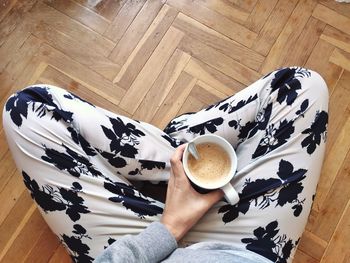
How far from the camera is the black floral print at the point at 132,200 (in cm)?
82

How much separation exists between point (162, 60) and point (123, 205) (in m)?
0.48

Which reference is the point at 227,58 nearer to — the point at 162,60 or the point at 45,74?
the point at 162,60

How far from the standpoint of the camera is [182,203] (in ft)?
2.67

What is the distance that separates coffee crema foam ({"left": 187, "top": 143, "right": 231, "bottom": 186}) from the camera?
2.66 ft

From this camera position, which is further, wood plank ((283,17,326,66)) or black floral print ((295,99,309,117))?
wood plank ((283,17,326,66))

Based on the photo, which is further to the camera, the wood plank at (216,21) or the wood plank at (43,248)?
the wood plank at (216,21)

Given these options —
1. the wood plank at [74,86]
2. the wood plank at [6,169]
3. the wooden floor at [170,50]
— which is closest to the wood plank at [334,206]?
the wooden floor at [170,50]

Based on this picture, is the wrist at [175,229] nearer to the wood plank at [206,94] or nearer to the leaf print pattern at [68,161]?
the leaf print pattern at [68,161]

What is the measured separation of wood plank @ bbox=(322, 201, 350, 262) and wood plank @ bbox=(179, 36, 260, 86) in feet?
1.35

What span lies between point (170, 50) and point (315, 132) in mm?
495

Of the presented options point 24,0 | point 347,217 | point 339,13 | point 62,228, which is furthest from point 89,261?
point 339,13

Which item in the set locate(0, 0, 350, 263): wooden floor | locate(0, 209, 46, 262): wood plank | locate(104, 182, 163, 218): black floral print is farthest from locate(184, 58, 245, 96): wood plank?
locate(0, 209, 46, 262): wood plank

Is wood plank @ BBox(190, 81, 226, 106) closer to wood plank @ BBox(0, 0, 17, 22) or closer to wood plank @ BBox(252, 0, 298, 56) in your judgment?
wood plank @ BBox(252, 0, 298, 56)

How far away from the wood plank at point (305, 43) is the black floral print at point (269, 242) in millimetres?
526
